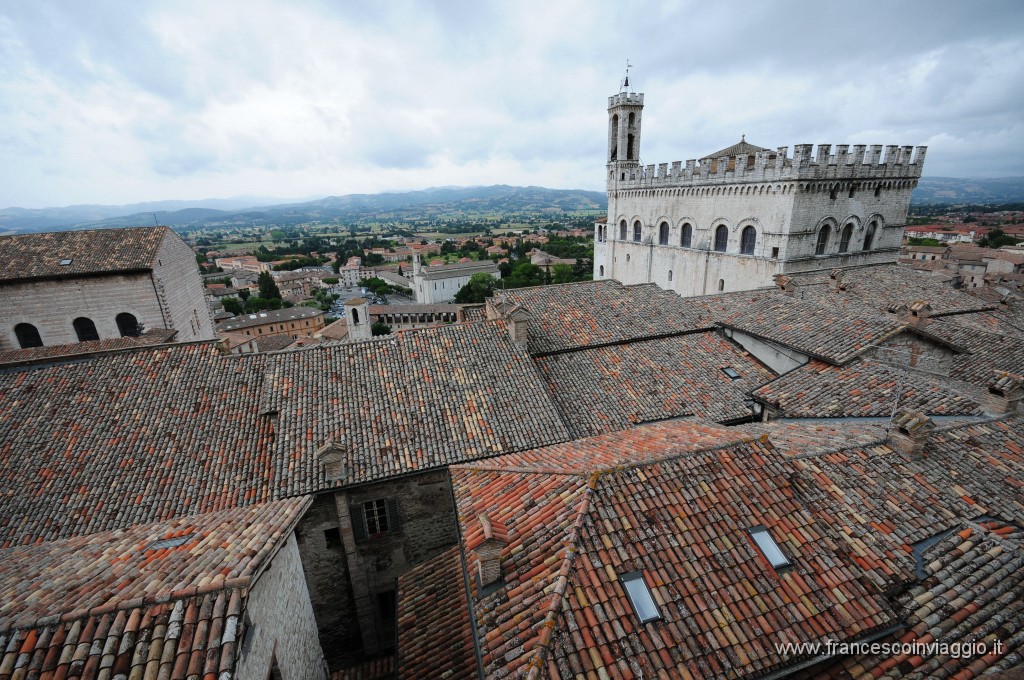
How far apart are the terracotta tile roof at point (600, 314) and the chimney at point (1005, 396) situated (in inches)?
369

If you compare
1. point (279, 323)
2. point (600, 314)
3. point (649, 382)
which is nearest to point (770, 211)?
point (600, 314)

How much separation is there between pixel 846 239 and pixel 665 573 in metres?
31.1

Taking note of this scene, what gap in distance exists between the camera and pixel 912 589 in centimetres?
704

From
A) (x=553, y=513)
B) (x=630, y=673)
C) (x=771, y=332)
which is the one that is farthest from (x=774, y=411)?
(x=630, y=673)

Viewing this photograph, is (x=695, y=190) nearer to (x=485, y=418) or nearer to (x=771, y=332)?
(x=771, y=332)

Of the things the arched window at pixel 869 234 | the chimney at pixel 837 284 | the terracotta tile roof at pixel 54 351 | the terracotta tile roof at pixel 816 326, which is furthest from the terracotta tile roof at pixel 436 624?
the arched window at pixel 869 234

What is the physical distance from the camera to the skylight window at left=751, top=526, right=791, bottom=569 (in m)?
7.09

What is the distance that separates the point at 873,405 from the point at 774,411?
2472 millimetres

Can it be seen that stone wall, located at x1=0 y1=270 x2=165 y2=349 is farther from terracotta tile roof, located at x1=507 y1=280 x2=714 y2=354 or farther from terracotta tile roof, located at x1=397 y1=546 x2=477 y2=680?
terracotta tile roof, located at x1=397 y1=546 x2=477 y2=680

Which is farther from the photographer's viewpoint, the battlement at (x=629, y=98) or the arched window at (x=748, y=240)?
the battlement at (x=629, y=98)

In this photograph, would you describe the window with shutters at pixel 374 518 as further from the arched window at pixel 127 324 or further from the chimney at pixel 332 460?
the arched window at pixel 127 324

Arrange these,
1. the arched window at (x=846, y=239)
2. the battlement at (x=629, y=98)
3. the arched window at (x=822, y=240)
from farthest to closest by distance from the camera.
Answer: the battlement at (x=629, y=98) → the arched window at (x=846, y=239) → the arched window at (x=822, y=240)

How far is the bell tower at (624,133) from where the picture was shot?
38.2m

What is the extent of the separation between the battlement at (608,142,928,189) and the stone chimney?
19586mm
